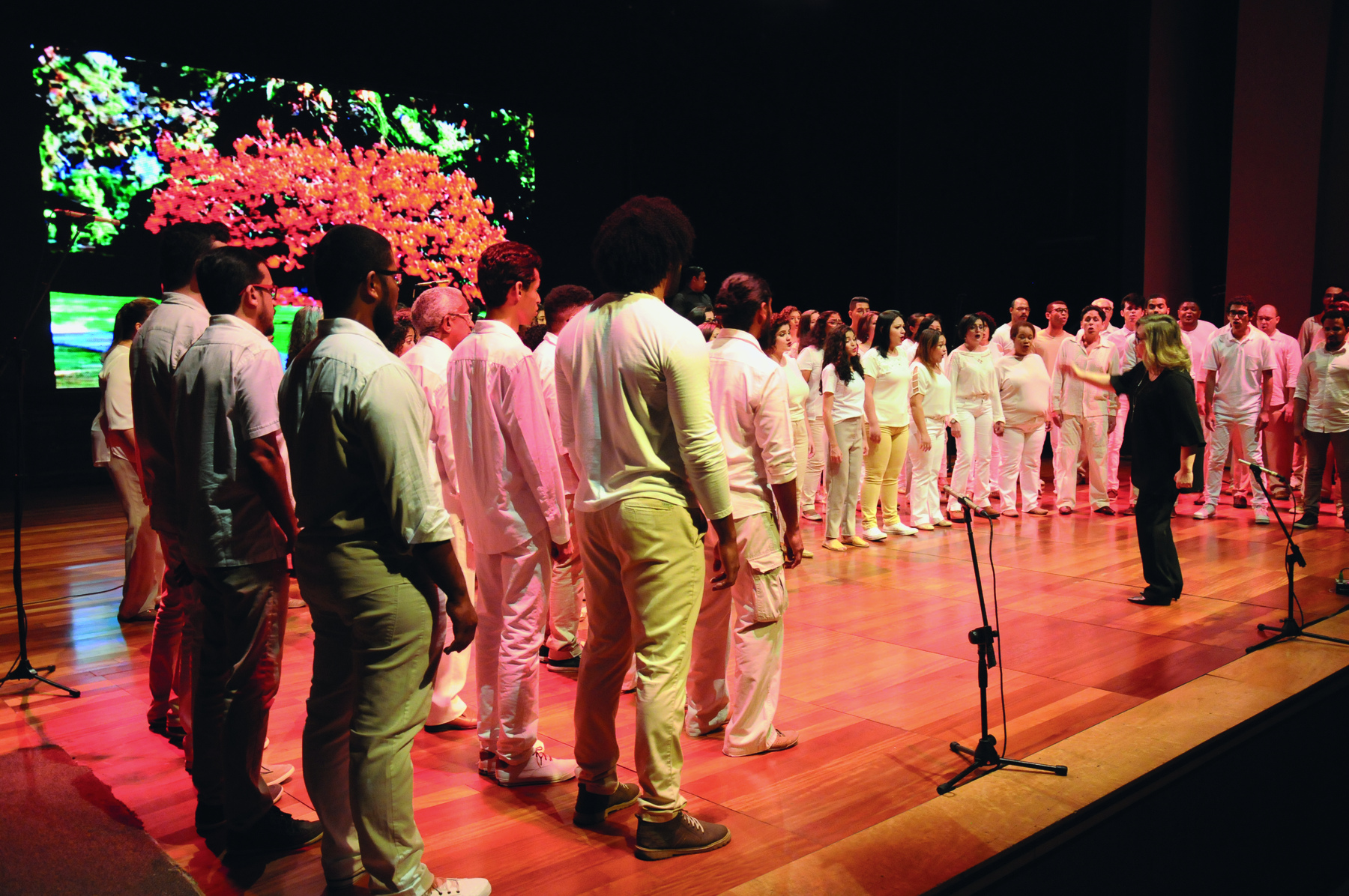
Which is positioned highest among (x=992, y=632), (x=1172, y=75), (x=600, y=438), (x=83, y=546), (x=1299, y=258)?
(x=1172, y=75)

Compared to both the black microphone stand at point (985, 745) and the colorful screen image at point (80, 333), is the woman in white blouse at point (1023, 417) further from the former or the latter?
the colorful screen image at point (80, 333)

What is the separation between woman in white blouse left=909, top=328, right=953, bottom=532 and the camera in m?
7.44

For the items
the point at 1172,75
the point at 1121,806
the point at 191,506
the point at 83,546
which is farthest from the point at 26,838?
the point at 1172,75

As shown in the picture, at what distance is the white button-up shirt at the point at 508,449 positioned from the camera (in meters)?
3.04

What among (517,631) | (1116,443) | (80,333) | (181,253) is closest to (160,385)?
(181,253)

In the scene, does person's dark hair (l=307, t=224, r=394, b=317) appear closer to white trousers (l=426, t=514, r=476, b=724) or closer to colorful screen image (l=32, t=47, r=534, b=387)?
white trousers (l=426, t=514, r=476, b=724)

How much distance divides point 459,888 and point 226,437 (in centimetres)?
137

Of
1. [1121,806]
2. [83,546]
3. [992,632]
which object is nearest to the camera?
[1121,806]

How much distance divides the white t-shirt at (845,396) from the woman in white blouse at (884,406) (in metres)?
0.21

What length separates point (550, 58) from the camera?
36.7ft

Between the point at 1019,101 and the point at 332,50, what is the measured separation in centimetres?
882

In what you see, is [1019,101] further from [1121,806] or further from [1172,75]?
[1121,806]

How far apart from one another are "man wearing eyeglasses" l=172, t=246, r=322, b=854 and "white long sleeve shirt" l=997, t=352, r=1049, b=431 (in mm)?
6734

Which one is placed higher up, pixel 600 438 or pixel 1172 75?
pixel 1172 75
